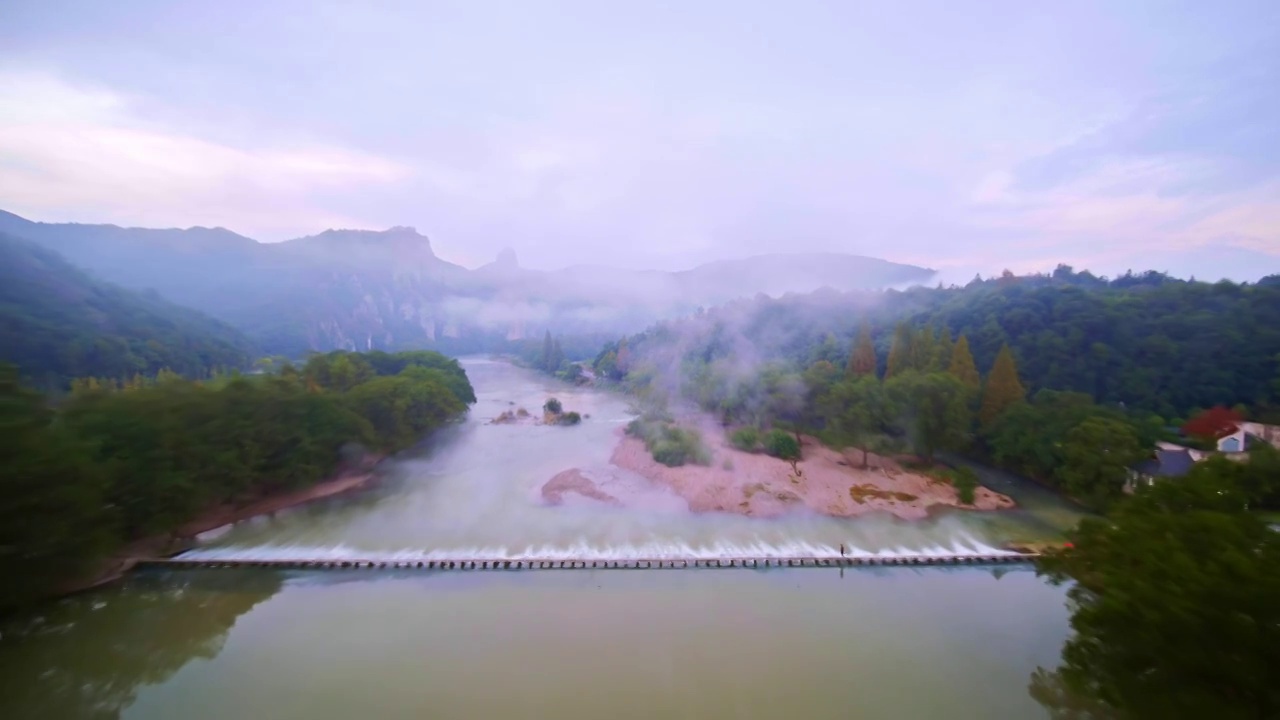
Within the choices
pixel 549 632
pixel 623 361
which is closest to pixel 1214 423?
pixel 549 632

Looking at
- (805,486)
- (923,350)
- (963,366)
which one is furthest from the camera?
(923,350)

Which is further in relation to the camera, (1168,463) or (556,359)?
Result: (556,359)

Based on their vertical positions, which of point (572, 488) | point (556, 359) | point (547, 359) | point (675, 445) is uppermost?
point (675, 445)

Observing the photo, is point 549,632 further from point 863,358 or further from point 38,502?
point 863,358

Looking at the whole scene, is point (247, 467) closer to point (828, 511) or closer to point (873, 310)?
point (828, 511)

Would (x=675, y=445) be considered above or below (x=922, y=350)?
below

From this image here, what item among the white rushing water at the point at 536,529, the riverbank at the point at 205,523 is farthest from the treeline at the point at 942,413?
the riverbank at the point at 205,523
